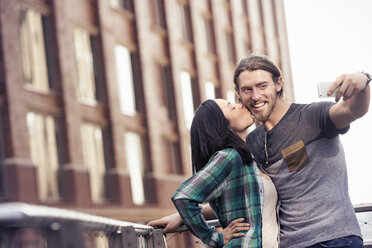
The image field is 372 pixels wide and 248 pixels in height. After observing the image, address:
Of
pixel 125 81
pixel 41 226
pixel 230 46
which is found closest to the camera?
pixel 41 226

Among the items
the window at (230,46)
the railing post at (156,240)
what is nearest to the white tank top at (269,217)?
the railing post at (156,240)

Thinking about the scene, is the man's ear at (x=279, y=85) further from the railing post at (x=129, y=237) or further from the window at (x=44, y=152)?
the window at (x=44, y=152)

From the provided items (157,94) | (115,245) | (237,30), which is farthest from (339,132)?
(237,30)

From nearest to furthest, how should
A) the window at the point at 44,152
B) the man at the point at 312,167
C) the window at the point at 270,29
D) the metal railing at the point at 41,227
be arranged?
the metal railing at the point at 41,227, the man at the point at 312,167, the window at the point at 44,152, the window at the point at 270,29

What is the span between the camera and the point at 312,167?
3686 mm

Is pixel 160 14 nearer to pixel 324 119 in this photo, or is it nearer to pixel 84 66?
pixel 84 66

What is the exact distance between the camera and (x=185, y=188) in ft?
11.7

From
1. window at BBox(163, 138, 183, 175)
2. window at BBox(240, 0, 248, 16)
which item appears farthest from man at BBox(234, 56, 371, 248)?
window at BBox(240, 0, 248, 16)

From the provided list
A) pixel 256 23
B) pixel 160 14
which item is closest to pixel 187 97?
pixel 160 14

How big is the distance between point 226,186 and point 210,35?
3145 cm

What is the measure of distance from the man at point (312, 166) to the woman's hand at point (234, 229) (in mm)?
279

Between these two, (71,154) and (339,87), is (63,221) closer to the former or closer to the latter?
(339,87)

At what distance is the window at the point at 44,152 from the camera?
19.8 metres

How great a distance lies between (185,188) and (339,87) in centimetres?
91
